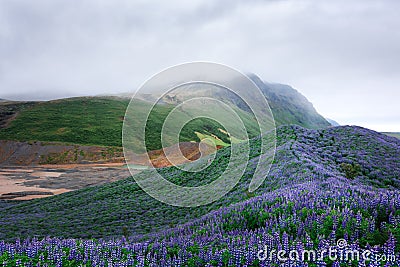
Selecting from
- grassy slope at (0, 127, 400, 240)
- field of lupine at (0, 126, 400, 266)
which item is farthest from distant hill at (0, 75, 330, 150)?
field of lupine at (0, 126, 400, 266)

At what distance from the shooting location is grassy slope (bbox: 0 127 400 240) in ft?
55.5

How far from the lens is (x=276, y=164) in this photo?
19.6m

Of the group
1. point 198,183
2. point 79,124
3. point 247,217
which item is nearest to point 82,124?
point 79,124

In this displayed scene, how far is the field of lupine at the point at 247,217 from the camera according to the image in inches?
240

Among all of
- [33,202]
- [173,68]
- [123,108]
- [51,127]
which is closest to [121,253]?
[173,68]

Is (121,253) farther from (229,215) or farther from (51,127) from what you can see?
(51,127)

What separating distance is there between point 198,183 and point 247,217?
14.8m

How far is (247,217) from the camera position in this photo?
30.5 feet

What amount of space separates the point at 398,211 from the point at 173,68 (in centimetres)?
1127

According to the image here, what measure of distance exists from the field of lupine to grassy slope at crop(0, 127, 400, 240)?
8cm

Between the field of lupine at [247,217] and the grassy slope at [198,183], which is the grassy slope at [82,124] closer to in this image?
the grassy slope at [198,183]

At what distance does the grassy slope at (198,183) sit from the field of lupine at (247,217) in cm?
8

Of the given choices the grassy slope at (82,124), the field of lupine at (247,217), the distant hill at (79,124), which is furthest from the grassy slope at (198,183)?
the grassy slope at (82,124)

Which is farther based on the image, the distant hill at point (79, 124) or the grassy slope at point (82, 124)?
the distant hill at point (79, 124)
